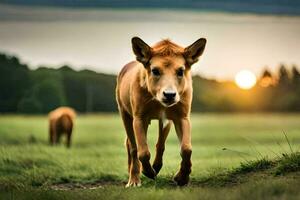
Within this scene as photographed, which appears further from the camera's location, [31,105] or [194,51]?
[31,105]

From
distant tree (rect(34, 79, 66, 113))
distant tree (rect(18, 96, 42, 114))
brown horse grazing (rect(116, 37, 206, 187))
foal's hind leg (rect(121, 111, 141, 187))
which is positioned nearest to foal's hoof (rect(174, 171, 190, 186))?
brown horse grazing (rect(116, 37, 206, 187))

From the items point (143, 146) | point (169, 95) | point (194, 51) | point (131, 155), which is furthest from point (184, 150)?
point (131, 155)

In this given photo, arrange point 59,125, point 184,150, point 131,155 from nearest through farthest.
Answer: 1. point 184,150
2. point 131,155
3. point 59,125

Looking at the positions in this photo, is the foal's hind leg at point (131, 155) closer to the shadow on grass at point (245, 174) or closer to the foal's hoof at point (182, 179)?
the shadow on grass at point (245, 174)

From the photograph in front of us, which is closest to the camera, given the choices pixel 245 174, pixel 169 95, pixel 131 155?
pixel 169 95

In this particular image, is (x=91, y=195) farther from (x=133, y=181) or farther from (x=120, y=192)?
(x=133, y=181)

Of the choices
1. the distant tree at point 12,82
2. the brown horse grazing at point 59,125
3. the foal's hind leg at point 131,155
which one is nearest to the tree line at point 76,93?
the distant tree at point 12,82

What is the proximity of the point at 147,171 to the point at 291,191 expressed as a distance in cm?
247

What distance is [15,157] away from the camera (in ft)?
48.7

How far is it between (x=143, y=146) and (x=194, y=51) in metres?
1.24

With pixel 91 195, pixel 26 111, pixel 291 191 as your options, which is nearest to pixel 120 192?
pixel 91 195

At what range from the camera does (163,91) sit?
9375 mm

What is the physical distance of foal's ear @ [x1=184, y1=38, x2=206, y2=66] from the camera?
9.85m

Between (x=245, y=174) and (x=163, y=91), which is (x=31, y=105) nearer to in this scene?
(x=245, y=174)
